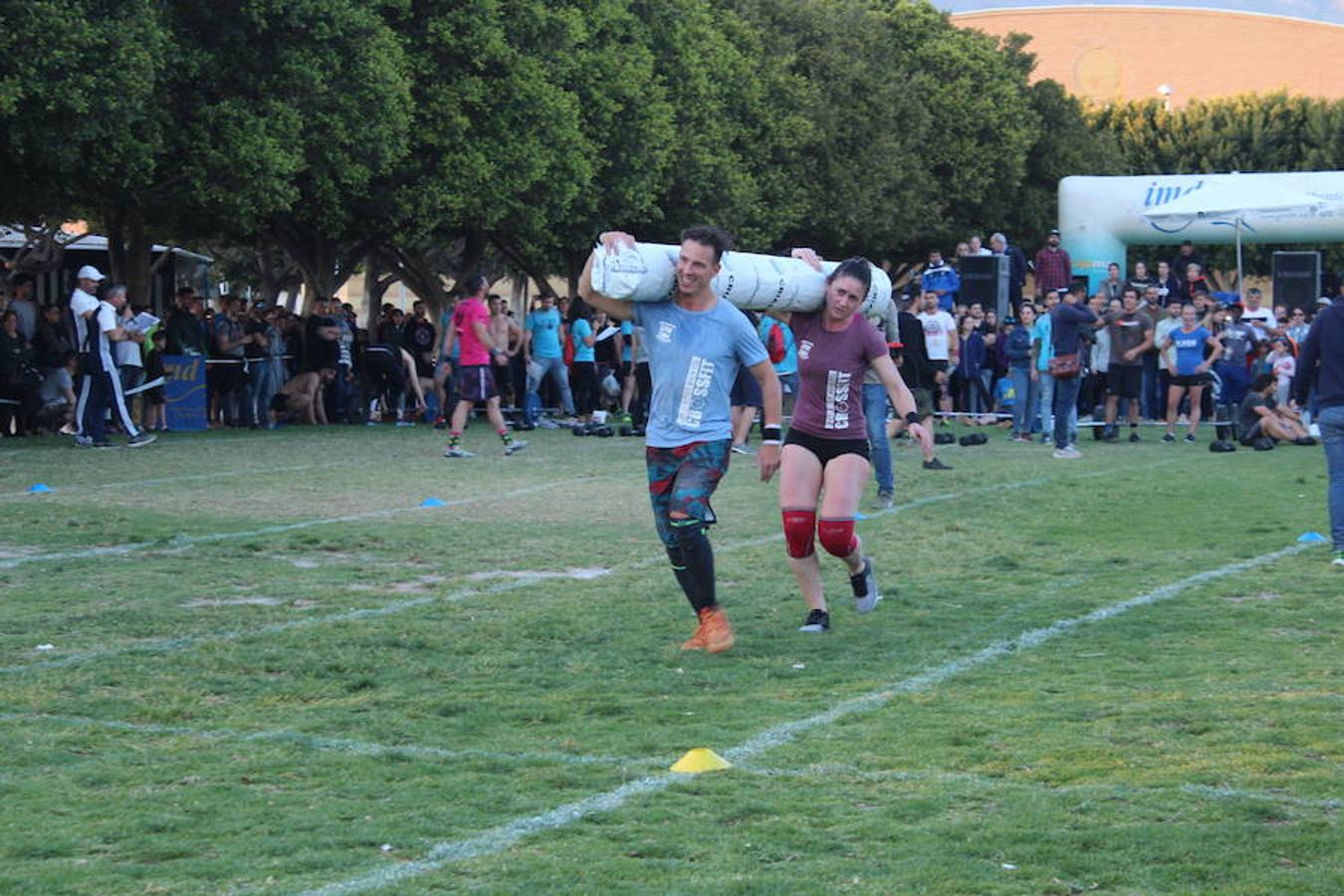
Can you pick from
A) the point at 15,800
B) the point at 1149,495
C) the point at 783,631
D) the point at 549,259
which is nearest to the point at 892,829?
the point at 15,800

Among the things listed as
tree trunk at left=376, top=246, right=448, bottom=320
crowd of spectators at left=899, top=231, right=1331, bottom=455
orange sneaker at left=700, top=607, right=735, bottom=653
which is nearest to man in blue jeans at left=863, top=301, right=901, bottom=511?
crowd of spectators at left=899, top=231, right=1331, bottom=455

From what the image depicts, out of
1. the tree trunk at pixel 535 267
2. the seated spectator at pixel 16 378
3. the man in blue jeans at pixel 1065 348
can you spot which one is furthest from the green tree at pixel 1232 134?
the seated spectator at pixel 16 378

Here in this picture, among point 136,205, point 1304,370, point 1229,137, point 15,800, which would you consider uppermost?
point 1229,137

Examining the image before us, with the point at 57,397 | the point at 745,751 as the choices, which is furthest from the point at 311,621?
the point at 57,397

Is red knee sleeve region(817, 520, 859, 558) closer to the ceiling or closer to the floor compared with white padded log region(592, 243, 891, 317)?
closer to the floor

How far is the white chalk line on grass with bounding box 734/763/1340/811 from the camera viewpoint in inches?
245

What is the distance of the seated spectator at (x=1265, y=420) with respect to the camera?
24.3m

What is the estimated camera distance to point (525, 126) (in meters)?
31.8

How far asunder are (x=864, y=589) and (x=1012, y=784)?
3.86 metres

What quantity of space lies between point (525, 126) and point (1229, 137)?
39340 millimetres

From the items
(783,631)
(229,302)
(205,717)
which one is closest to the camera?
(205,717)

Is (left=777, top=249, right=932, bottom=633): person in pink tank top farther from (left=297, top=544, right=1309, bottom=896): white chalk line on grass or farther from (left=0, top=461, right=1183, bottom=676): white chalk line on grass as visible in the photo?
(left=0, top=461, right=1183, bottom=676): white chalk line on grass

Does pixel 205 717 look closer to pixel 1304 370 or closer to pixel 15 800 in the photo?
pixel 15 800

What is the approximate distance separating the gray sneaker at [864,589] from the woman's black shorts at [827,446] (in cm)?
74
